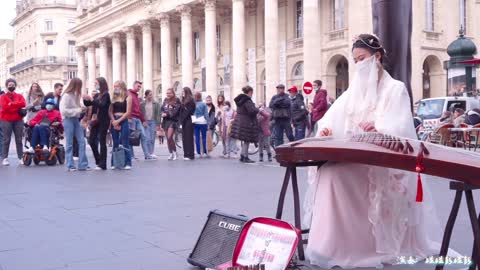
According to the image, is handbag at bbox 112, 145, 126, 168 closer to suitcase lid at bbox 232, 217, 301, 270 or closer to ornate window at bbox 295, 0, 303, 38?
suitcase lid at bbox 232, 217, 301, 270

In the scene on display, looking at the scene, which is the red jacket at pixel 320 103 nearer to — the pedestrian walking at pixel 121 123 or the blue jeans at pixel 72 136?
the pedestrian walking at pixel 121 123

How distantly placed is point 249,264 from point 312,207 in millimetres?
1137

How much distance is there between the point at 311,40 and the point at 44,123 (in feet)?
70.1

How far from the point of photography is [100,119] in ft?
42.1

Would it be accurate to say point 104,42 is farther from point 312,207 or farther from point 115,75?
point 312,207

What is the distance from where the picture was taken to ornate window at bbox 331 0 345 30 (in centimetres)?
3444

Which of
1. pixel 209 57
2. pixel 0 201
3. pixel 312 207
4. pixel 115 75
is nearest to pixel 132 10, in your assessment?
pixel 115 75

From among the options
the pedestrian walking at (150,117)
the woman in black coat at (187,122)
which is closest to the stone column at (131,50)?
the pedestrian walking at (150,117)

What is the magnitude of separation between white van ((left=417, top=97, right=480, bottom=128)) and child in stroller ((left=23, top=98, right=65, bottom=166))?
1241cm

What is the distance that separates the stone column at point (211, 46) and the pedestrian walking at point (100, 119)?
90.6ft

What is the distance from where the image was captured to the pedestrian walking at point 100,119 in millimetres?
12663

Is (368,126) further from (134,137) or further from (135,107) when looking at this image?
(135,107)

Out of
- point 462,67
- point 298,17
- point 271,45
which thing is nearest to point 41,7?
point 298,17

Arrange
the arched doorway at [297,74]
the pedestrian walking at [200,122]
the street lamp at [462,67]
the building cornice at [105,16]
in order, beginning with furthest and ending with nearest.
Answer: the building cornice at [105,16]
the arched doorway at [297,74]
the street lamp at [462,67]
the pedestrian walking at [200,122]
